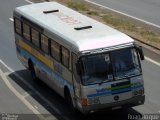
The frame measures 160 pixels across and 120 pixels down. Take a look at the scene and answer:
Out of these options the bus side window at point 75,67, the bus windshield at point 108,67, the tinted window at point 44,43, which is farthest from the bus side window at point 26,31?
the bus windshield at point 108,67

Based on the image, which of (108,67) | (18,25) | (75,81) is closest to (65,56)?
(75,81)

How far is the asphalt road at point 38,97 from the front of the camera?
696 inches

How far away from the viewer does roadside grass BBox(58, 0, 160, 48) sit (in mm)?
25562

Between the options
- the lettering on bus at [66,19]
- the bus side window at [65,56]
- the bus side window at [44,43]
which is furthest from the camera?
the bus side window at [44,43]

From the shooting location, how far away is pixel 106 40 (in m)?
16.6

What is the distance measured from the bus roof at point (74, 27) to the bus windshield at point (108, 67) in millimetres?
289

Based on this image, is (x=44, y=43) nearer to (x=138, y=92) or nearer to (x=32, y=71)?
(x=32, y=71)

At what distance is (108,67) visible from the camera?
53.9 ft

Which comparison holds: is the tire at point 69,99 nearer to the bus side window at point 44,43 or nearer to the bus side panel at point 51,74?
the bus side panel at point 51,74

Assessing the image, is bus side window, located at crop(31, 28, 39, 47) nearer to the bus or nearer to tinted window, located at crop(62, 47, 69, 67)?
the bus

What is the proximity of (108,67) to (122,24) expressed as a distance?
479 inches

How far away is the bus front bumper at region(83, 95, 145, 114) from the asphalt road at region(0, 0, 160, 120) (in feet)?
2.22

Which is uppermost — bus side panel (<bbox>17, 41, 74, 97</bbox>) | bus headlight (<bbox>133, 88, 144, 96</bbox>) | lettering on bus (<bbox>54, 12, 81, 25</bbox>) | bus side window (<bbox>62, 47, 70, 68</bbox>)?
lettering on bus (<bbox>54, 12, 81, 25</bbox>)

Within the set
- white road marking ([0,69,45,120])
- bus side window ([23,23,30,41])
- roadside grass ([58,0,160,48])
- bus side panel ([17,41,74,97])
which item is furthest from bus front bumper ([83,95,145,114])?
roadside grass ([58,0,160,48])
